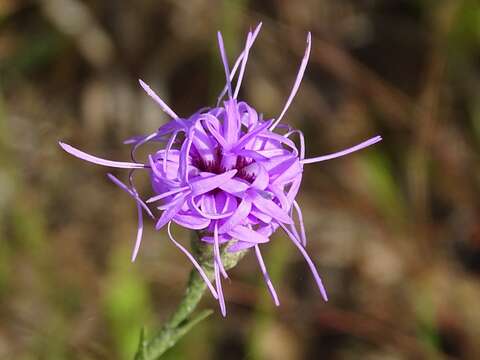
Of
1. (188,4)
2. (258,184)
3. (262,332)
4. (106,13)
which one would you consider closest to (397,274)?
(262,332)

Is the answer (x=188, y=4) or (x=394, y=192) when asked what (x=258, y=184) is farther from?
(x=188, y=4)

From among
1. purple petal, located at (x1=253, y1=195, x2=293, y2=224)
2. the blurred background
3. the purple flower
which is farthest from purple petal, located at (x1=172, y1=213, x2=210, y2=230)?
the blurred background

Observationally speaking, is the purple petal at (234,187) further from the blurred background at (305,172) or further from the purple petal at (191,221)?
the blurred background at (305,172)

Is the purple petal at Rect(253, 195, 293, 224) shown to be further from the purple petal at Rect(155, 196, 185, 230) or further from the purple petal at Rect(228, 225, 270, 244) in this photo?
the purple petal at Rect(155, 196, 185, 230)

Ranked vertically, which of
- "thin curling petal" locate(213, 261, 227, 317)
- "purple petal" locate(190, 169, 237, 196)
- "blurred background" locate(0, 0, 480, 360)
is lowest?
"blurred background" locate(0, 0, 480, 360)

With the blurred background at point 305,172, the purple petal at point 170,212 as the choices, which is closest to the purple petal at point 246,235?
the purple petal at point 170,212

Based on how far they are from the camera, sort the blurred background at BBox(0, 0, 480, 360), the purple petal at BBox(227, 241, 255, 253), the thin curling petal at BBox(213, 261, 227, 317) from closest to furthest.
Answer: the thin curling petal at BBox(213, 261, 227, 317) < the purple petal at BBox(227, 241, 255, 253) < the blurred background at BBox(0, 0, 480, 360)

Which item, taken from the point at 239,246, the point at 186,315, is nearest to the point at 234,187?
the point at 239,246

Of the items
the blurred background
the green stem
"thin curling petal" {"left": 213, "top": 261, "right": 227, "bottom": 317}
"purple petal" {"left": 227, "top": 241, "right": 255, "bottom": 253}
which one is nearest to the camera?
"thin curling petal" {"left": 213, "top": 261, "right": 227, "bottom": 317}
